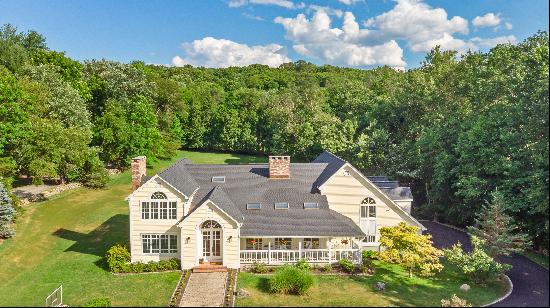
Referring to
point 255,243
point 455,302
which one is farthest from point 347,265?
point 455,302

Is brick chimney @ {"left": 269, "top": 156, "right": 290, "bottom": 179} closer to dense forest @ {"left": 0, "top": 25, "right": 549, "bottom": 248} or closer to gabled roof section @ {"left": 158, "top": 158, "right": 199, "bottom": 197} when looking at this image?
gabled roof section @ {"left": 158, "top": 158, "right": 199, "bottom": 197}

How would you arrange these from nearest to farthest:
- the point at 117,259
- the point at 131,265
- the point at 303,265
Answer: the point at 303,265 → the point at 131,265 → the point at 117,259

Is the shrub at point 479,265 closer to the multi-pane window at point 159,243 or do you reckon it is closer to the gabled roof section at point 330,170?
the gabled roof section at point 330,170

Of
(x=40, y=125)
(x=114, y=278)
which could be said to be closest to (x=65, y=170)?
(x=40, y=125)

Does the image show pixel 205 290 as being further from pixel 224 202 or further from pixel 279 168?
pixel 279 168

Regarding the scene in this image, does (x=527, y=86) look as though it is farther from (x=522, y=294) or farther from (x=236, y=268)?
(x=236, y=268)

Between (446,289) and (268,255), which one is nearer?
(446,289)
